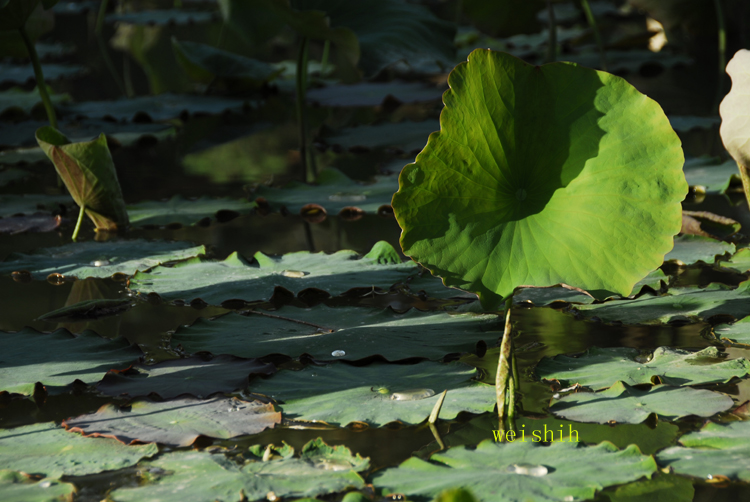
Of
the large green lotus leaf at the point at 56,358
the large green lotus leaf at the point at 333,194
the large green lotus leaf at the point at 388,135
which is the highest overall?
the large green lotus leaf at the point at 388,135

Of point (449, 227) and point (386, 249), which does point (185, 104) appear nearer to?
point (386, 249)

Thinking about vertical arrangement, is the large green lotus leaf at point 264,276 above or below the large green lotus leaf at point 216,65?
below

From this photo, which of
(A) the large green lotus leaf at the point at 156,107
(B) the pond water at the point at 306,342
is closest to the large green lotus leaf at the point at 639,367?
(B) the pond water at the point at 306,342

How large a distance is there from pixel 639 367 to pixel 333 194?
1372 millimetres

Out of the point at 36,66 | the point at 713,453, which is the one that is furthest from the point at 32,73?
the point at 713,453

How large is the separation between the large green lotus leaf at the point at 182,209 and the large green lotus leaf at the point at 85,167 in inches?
5.0

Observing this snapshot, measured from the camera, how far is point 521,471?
0.91m

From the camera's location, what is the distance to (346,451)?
0.98 m

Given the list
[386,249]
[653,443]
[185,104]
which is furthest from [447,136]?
[185,104]

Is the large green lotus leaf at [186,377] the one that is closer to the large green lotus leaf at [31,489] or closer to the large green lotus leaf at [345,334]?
the large green lotus leaf at [345,334]

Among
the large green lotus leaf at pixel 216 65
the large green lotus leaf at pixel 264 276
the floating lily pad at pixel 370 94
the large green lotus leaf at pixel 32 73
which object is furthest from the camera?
the large green lotus leaf at pixel 32 73

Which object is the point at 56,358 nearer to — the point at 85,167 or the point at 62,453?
the point at 62,453

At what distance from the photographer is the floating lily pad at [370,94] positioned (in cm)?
416

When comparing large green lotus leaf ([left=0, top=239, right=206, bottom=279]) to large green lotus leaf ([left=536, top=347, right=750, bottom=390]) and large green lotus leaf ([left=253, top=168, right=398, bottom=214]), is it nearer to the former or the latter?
large green lotus leaf ([left=253, top=168, right=398, bottom=214])
